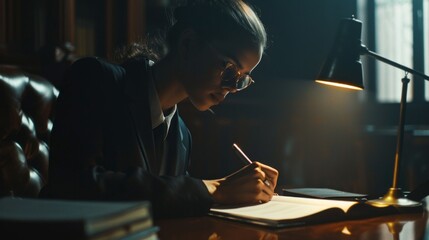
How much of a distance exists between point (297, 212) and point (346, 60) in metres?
0.42

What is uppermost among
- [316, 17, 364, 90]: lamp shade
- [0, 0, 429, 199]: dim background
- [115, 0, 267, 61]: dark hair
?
[115, 0, 267, 61]: dark hair

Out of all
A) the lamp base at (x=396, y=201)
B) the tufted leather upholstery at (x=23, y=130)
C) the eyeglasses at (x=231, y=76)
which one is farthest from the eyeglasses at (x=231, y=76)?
the tufted leather upholstery at (x=23, y=130)

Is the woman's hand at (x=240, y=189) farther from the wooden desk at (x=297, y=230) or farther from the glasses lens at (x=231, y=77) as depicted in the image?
the glasses lens at (x=231, y=77)

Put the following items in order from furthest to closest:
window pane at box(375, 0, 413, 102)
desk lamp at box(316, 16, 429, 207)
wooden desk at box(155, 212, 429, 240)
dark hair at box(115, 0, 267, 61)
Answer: window pane at box(375, 0, 413, 102), dark hair at box(115, 0, 267, 61), desk lamp at box(316, 16, 429, 207), wooden desk at box(155, 212, 429, 240)

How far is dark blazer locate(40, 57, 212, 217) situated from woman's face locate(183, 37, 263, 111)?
0.12 m

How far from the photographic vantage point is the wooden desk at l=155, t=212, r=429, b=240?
901 mm

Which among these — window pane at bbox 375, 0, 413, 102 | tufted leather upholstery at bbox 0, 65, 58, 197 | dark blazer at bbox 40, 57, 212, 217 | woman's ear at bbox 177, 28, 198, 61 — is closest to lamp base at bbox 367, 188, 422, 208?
dark blazer at bbox 40, 57, 212, 217

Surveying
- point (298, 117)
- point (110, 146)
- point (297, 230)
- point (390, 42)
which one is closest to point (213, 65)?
point (110, 146)

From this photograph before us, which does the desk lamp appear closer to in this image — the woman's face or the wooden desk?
the woman's face

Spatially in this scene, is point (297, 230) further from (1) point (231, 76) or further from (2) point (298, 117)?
(2) point (298, 117)

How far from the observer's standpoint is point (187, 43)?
1488 millimetres

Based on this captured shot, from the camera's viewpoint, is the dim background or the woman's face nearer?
the woman's face

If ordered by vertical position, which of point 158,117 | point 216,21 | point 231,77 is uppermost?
point 216,21

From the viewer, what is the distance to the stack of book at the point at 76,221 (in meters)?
0.52
